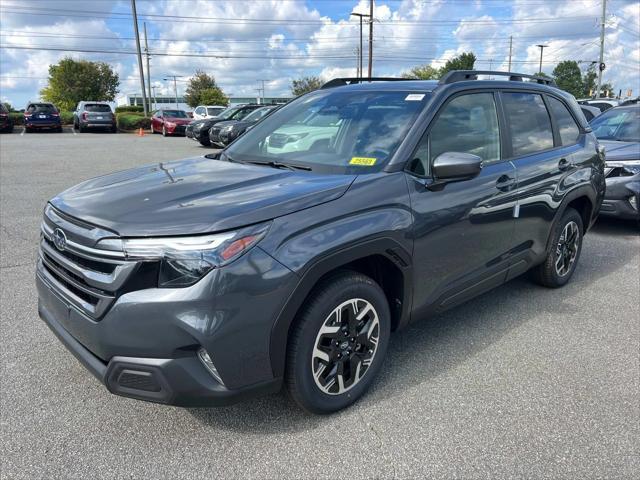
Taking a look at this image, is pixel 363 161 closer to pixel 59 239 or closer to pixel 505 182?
pixel 505 182

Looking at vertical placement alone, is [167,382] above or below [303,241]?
below

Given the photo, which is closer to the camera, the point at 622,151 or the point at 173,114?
the point at 622,151

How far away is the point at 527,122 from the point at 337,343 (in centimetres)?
261

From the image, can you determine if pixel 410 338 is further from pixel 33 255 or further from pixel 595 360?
pixel 33 255

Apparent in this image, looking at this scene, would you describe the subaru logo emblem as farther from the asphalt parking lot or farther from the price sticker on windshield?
the price sticker on windshield

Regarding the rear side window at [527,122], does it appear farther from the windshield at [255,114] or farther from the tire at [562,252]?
the windshield at [255,114]

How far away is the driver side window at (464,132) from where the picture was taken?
3.19 metres

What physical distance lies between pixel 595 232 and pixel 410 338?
15.4 ft

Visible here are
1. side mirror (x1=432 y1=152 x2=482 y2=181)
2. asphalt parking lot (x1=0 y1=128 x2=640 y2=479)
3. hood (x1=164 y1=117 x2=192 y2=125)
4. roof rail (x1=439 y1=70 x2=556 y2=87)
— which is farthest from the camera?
hood (x1=164 y1=117 x2=192 y2=125)

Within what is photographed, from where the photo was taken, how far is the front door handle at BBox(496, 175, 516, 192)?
3631 millimetres

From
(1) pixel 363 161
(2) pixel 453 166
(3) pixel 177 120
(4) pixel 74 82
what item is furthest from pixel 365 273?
(4) pixel 74 82

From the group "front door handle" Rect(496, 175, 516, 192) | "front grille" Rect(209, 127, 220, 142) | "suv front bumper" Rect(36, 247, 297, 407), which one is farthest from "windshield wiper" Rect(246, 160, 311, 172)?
"front grille" Rect(209, 127, 220, 142)

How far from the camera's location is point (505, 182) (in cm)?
369

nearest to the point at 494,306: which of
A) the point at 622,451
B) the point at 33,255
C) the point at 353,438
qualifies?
the point at 622,451
